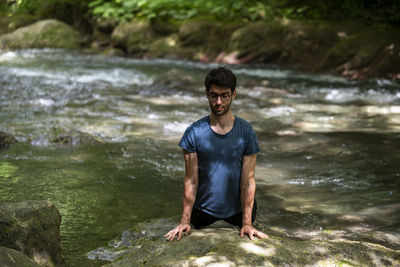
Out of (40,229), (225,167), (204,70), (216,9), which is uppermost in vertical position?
(216,9)

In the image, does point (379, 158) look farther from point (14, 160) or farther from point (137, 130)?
point (14, 160)

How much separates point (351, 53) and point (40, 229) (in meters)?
13.6

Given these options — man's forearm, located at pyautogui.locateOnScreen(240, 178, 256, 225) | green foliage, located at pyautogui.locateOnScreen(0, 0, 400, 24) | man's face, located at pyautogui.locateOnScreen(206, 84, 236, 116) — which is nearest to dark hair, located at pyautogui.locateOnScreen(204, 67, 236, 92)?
man's face, located at pyautogui.locateOnScreen(206, 84, 236, 116)

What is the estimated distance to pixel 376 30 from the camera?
15.8 metres

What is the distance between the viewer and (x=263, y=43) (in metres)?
17.3

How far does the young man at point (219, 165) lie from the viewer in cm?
317

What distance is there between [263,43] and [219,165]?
1471 cm

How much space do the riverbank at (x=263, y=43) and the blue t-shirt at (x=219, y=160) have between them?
39.8 feet

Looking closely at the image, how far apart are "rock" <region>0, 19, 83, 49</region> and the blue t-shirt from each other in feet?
66.1

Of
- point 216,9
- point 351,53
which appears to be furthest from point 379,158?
point 216,9

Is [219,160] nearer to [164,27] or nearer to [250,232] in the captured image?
[250,232]

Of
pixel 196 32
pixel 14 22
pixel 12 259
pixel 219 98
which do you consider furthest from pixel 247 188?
pixel 14 22

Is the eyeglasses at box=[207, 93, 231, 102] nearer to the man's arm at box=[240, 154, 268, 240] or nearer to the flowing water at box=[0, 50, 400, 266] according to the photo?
the man's arm at box=[240, 154, 268, 240]

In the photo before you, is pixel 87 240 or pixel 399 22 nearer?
pixel 87 240
